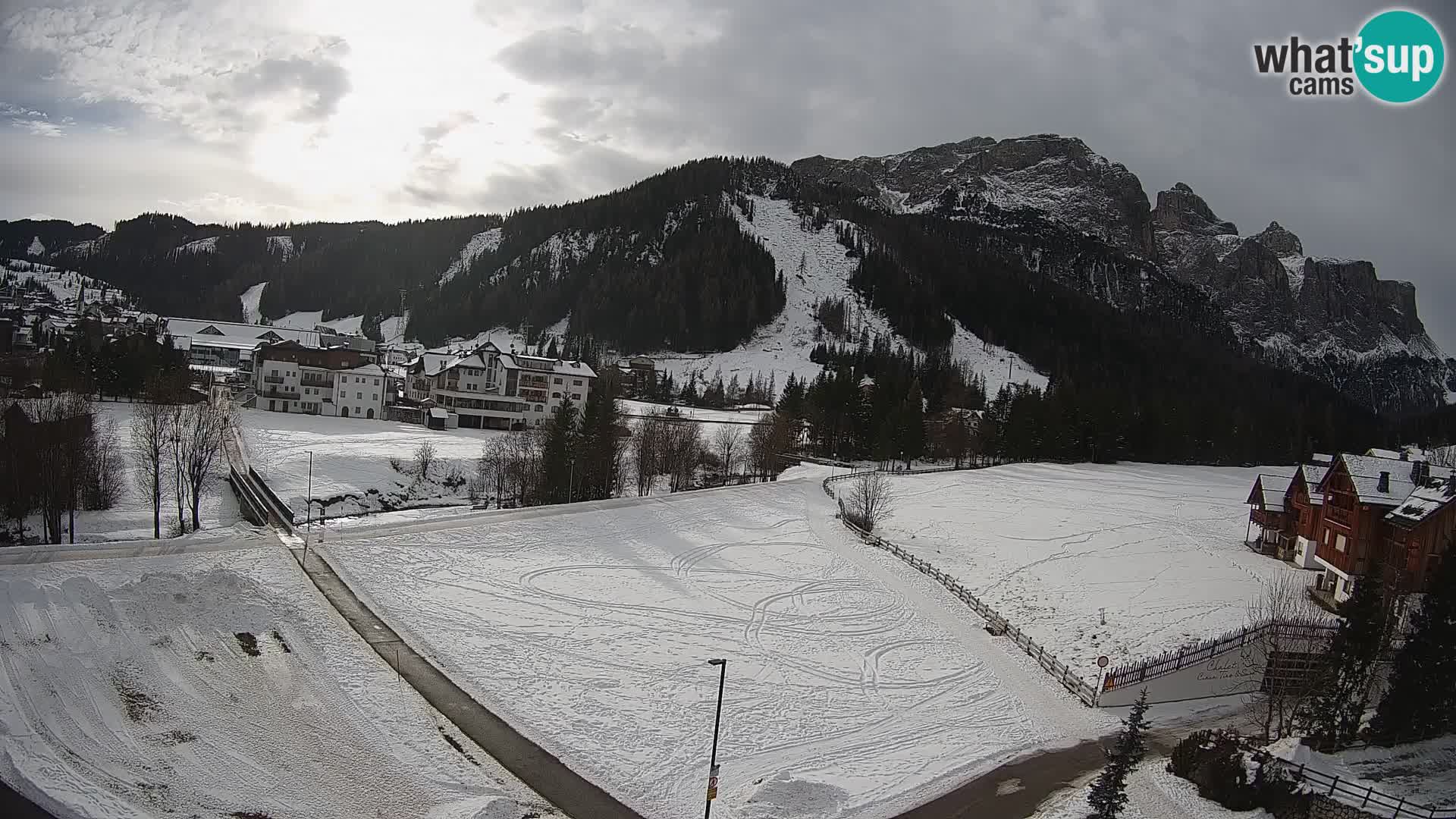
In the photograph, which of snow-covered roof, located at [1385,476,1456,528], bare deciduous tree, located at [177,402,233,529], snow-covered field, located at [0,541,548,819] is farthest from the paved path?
snow-covered roof, located at [1385,476,1456,528]

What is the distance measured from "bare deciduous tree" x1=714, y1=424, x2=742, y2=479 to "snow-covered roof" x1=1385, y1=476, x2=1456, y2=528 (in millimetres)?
46837

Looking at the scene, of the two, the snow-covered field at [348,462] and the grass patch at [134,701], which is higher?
the snow-covered field at [348,462]

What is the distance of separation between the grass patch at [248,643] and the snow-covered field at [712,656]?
4789 mm

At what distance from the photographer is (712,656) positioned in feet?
96.1

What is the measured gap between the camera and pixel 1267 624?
1099 inches

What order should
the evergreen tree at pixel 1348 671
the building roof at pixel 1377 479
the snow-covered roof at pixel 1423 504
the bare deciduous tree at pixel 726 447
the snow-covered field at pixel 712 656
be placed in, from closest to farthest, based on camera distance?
the snow-covered field at pixel 712 656 → the evergreen tree at pixel 1348 671 → the snow-covered roof at pixel 1423 504 → the building roof at pixel 1377 479 → the bare deciduous tree at pixel 726 447

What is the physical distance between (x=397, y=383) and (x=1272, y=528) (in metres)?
93.1

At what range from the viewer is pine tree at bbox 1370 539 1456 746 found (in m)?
21.5

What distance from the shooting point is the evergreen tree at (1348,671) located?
22.2 meters

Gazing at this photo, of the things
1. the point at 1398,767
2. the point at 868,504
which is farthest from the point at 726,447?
the point at 1398,767

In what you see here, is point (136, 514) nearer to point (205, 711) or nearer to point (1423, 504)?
point (205, 711)

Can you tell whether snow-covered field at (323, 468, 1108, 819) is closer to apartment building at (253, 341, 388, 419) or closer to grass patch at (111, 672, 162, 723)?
grass patch at (111, 672, 162, 723)

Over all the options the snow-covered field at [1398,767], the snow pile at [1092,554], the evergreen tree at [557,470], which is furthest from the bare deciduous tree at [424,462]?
the snow-covered field at [1398,767]

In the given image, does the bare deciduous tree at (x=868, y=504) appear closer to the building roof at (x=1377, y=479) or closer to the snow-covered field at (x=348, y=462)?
the building roof at (x=1377, y=479)
